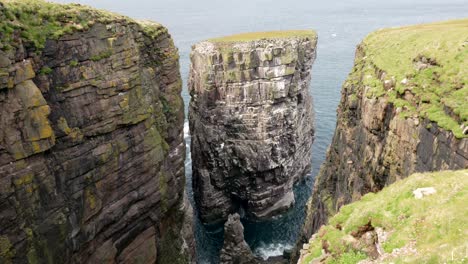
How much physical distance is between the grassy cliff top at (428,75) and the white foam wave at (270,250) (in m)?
38.2

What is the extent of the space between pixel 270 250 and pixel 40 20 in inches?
1917

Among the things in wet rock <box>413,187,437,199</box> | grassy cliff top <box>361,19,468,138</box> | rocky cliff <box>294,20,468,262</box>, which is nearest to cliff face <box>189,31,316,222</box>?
rocky cliff <box>294,20,468,262</box>

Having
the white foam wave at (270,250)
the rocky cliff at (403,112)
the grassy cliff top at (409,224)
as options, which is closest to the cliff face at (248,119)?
the white foam wave at (270,250)

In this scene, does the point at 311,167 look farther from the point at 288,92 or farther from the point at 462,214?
the point at 462,214

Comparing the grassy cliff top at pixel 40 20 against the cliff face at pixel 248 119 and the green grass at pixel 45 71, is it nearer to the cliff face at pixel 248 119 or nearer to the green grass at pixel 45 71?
the green grass at pixel 45 71

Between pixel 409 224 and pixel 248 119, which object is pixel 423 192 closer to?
pixel 409 224

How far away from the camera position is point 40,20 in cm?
3150

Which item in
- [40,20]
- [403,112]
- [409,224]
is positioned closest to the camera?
[409,224]

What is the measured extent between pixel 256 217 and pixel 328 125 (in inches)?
1440

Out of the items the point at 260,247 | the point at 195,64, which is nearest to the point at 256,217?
the point at 260,247

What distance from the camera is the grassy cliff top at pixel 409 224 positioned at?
1338 centimetres

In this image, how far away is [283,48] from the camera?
64375 mm

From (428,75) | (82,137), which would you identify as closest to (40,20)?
(82,137)

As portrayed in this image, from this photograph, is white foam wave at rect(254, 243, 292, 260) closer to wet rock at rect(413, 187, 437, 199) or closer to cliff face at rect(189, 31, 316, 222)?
A: cliff face at rect(189, 31, 316, 222)
